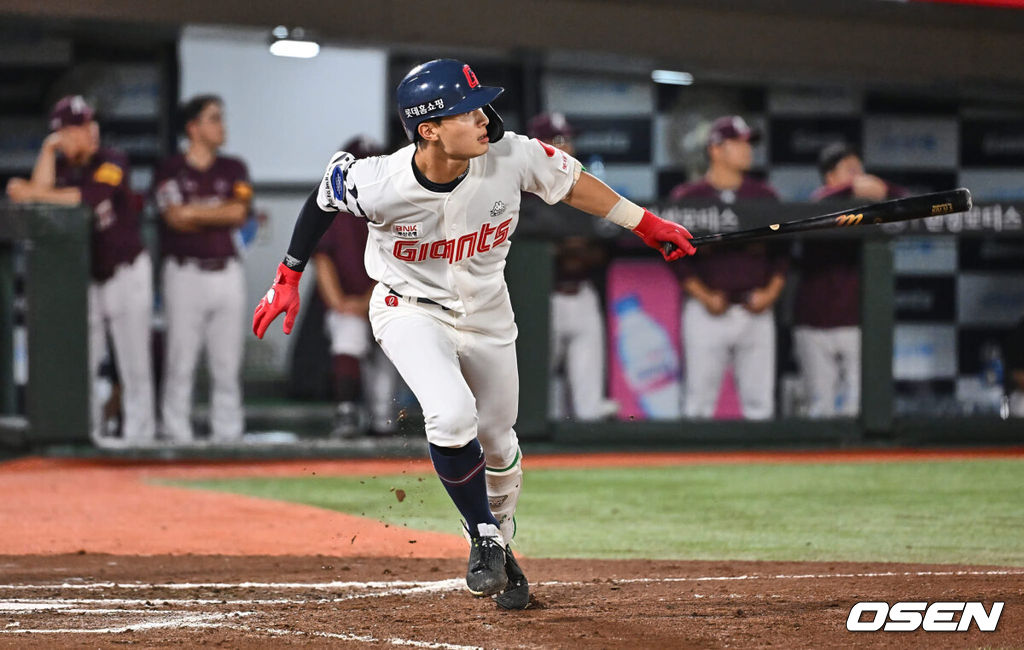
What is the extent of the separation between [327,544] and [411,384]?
170cm

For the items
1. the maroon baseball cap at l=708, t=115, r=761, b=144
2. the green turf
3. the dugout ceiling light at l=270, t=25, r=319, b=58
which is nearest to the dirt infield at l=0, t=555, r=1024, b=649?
the green turf

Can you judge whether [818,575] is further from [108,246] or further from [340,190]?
[108,246]

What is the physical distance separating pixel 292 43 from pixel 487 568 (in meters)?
7.26

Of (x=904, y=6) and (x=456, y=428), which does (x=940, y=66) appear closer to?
(x=904, y=6)

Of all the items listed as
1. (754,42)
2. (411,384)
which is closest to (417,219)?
(411,384)

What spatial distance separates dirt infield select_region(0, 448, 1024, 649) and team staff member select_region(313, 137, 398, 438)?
6.97 ft

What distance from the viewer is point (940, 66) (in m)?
10.1

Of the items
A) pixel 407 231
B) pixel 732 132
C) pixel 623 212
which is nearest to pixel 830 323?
pixel 732 132

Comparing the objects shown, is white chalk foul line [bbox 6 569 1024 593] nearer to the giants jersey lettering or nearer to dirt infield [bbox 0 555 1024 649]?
dirt infield [bbox 0 555 1024 649]

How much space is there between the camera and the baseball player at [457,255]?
3770 millimetres

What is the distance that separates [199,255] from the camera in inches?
323

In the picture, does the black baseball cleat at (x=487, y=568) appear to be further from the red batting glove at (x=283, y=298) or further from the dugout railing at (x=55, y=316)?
the dugout railing at (x=55, y=316)

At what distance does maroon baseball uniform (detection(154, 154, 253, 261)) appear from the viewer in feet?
26.7

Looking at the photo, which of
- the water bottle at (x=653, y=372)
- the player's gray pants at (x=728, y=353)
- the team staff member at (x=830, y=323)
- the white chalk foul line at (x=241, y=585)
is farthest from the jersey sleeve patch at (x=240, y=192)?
the white chalk foul line at (x=241, y=585)
